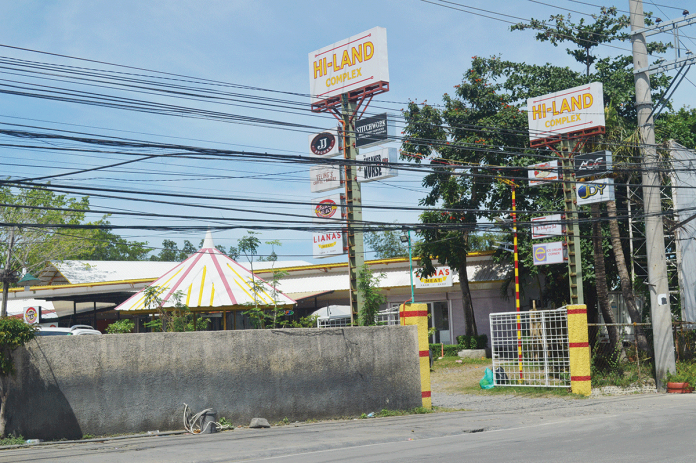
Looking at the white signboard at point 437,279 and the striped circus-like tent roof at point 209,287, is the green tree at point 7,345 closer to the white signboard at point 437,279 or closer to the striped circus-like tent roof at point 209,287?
the striped circus-like tent roof at point 209,287

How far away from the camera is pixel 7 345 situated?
38.1ft

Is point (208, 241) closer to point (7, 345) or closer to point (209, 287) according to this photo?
point (209, 287)

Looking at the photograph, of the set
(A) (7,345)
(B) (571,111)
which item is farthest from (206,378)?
(B) (571,111)

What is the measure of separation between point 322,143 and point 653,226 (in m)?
10.6

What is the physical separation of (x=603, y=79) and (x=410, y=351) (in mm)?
24087

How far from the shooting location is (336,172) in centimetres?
2220

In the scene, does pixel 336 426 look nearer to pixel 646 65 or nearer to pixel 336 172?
pixel 336 172

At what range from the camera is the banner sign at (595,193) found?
2205cm

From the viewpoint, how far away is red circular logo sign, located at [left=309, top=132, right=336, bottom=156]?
68.9ft

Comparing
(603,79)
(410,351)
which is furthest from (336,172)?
(603,79)

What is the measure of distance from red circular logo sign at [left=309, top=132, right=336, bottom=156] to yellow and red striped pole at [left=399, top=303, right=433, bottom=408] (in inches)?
271

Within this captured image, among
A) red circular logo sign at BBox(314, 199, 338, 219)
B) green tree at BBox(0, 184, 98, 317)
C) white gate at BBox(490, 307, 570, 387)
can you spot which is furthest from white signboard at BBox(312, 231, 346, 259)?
green tree at BBox(0, 184, 98, 317)

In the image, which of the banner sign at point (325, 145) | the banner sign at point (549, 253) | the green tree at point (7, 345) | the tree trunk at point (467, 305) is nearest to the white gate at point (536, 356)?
the banner sign at point (549, 253)

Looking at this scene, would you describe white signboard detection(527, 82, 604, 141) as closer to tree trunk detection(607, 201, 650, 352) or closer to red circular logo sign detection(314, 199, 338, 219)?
tree trunk detection(607, 201, 650, 352)
